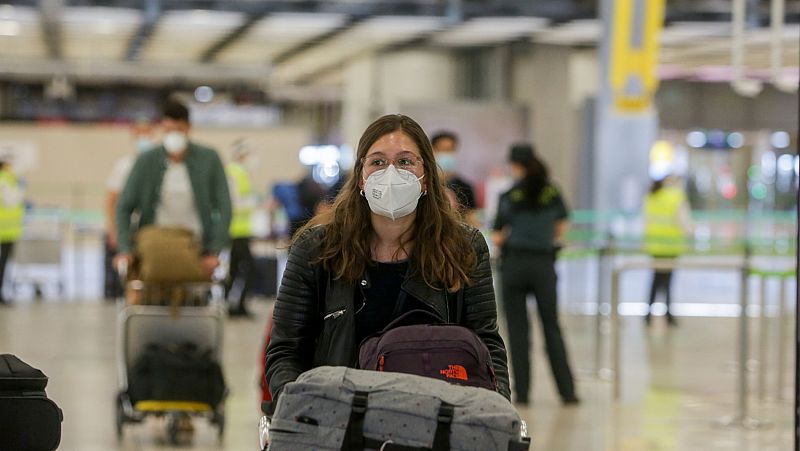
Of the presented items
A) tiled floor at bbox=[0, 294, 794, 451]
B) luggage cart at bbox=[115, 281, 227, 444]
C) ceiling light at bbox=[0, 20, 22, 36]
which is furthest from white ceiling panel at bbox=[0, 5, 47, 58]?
luggage cart at bbox=[115, 281, 227, 444]

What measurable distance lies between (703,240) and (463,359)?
9.67 m

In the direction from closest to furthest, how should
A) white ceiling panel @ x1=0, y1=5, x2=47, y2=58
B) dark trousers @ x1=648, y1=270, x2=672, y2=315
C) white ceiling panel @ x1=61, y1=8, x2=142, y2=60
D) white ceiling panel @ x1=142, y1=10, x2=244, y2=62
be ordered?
1. dark trousers @ x1=648, y1=270, x2=672, y2=315
2. white ceiling panel @ x1=61, y1=8, x2=142, y2=60
3. white ceiling panel @ x1=0, y1=5, x2=47, y2=58
4. white ceiling panel @ x1=142, y1=10, x2=244, y2=62

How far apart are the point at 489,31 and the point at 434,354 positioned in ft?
64.5

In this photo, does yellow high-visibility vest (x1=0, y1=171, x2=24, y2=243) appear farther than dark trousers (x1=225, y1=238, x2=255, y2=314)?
Yes

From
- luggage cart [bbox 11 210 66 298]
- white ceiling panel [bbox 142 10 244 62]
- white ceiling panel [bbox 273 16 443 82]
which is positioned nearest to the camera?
luggage cart [bbox 11 210 66 298]

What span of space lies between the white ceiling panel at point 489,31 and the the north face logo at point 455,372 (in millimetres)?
17929

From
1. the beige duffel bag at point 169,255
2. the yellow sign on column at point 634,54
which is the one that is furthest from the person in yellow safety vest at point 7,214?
the beige duffel bag at point 169,255

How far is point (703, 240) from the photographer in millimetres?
12242

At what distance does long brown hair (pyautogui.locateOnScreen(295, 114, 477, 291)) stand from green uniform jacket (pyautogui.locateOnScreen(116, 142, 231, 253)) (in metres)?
3.58

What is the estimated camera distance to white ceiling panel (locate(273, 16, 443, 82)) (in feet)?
69.1

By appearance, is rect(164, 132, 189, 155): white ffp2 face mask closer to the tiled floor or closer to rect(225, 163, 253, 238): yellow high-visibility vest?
the tiled floor

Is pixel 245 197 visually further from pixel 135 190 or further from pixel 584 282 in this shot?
pixel 135 190

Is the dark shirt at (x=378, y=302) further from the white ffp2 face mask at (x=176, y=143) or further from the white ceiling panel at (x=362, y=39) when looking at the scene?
the white ceiling panel at (x=362, y=39)

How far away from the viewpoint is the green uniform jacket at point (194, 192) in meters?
6.70
